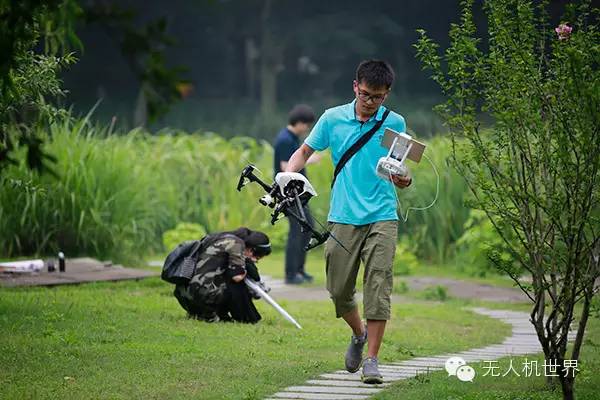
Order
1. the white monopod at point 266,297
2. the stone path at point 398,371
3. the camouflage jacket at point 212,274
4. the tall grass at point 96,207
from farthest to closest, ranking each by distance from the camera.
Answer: the tall grass at point 96,207, the white monopod at point 266,297, the camouflage jacket at point 212,274, the stone path at point 398,371

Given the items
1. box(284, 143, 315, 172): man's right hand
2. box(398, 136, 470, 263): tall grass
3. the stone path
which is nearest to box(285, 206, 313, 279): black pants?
box(398, 136, 470, 263): tall grass

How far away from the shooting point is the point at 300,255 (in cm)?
1352

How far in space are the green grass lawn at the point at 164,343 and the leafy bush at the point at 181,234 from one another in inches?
140

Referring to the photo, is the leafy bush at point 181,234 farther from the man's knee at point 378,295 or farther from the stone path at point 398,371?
the man's knee at point 378,295

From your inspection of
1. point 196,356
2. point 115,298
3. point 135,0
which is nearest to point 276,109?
point 135,0

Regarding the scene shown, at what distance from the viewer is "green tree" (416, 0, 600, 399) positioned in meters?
6.11

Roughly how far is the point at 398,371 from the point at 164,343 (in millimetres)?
1658

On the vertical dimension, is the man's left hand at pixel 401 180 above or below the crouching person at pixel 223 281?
above

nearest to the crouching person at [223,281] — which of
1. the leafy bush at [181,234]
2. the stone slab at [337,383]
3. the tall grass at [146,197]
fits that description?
the tall grass at [146,197]

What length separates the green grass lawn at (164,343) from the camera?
6.78 metres

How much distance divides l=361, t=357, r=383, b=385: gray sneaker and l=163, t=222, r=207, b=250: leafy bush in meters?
8.33

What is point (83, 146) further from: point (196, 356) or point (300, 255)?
point (196, 356)

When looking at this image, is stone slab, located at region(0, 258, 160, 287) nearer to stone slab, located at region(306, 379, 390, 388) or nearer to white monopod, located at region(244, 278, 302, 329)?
white monopod, located at region(244, 278, 302, 329)

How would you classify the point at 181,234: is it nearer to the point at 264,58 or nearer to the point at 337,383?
the point at 337,383
